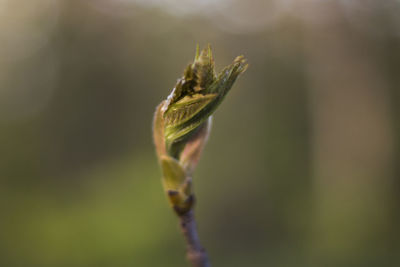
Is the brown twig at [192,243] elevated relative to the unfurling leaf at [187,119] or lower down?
lower down

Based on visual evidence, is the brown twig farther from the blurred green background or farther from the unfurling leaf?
the blurred green background

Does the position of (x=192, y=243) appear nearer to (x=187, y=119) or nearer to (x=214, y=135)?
(x=187, y=119)

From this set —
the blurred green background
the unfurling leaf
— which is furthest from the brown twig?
the blurred green background

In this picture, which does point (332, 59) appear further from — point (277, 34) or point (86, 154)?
point (86, 154)

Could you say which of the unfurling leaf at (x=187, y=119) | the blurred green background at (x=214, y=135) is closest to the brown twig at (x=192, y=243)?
the unfurling leaf at (x=187, y=119)

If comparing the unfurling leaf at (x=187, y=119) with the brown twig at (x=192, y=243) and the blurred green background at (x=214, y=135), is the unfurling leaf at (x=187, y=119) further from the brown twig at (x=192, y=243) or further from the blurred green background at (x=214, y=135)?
the blurred green background at (x=214, y=135)
